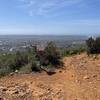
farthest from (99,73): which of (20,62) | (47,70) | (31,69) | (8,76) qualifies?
(20,62)

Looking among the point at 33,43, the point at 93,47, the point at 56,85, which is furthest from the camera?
the point at 33,43

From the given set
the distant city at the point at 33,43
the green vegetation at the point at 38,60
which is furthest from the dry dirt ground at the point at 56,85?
the distant city at the point at 33,43

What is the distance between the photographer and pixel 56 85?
9.62m

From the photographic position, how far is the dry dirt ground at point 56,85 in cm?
829

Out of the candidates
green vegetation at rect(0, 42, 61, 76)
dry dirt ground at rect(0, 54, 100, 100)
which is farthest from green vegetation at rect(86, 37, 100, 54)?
dry dirt ground at rect(0, 54, 100, 100)

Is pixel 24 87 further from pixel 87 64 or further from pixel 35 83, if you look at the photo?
pixel 87 64

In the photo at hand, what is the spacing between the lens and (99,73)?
439 inches

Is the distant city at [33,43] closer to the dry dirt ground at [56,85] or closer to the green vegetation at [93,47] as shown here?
the green vegetation at [93,47]

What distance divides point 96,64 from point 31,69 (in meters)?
3.46

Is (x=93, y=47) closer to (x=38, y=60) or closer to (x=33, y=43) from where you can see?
(x=38, y=60)

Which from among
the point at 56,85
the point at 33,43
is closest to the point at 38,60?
the point at 56,85

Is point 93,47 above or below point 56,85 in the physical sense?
above

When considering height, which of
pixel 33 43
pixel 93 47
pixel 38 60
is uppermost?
pixel 93 47

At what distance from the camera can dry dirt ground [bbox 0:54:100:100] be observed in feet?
27.2
